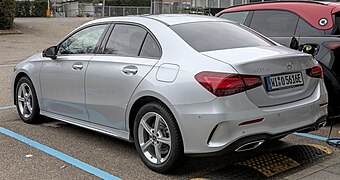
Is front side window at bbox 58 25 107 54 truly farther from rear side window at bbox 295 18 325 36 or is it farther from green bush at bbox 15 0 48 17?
green bush at bbox 15 0 48 17

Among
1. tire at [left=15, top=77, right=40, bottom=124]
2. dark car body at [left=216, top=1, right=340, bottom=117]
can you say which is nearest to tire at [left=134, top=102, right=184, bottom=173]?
tire at [left=15, top=77, right=40, bottom=124]

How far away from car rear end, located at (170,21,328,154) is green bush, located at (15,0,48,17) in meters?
36.7

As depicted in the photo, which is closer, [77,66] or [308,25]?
[77,66]

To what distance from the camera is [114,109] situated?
4797 millimetres

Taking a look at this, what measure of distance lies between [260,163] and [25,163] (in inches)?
93.9

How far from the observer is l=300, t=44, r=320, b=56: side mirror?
19.4ft

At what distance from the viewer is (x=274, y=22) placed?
263 inches

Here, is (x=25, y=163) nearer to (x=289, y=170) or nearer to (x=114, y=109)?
(x=114, y=109)

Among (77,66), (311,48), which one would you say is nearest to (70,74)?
(77,66)

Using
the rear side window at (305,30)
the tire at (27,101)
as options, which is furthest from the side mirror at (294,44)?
→ the tire at (27,101)

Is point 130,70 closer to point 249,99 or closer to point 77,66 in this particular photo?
point 77,66

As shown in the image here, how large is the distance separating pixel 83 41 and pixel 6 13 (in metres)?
19.4

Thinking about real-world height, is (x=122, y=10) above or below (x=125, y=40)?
above

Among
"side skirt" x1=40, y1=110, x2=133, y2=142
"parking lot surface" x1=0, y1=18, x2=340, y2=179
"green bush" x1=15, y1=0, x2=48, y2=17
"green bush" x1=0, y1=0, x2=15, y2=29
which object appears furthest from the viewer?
"green bush" x1=15, y1=0, x2=48, y2=17
